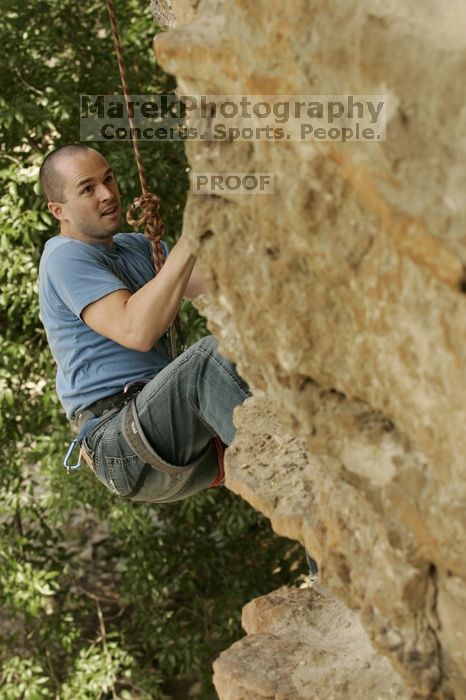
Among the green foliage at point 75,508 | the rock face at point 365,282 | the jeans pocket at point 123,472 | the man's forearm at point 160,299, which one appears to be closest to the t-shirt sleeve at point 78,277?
the man's forearm at point 160,299

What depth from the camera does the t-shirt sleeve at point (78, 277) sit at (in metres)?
2.97

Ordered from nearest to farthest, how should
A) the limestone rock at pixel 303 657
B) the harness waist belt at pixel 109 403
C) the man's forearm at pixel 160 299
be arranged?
the limestone rock at pixel 303 657 → the man's forearm at pixel 160 299 → the harness waist belt at pixel 109 403

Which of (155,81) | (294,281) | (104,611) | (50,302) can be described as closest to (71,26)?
(155,81)

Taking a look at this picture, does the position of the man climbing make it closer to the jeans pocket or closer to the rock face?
the jeans pocket

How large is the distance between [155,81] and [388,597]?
4218mm

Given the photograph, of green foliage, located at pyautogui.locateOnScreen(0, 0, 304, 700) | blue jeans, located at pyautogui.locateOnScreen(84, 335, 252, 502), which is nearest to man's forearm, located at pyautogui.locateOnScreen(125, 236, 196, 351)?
blue jeans, located at pyautogui.locateOnScreen(84, 335, 252, 502)

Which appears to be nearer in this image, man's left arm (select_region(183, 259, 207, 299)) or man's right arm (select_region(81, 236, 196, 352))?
man's right arm (select_region(81, 236, 196, 352))

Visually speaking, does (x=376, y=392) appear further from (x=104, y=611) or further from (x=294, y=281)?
(x=104, y=611)

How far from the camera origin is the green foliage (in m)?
5.29

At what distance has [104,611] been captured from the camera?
267 inches

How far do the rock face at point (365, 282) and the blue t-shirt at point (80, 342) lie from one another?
97cm

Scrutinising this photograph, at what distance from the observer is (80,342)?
314cm

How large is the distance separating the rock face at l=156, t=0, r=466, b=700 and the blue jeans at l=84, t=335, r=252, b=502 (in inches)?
22.8

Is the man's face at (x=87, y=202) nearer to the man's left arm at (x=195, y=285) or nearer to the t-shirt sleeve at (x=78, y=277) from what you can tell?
the t-shirt sleeve at (x=78, y=277)
